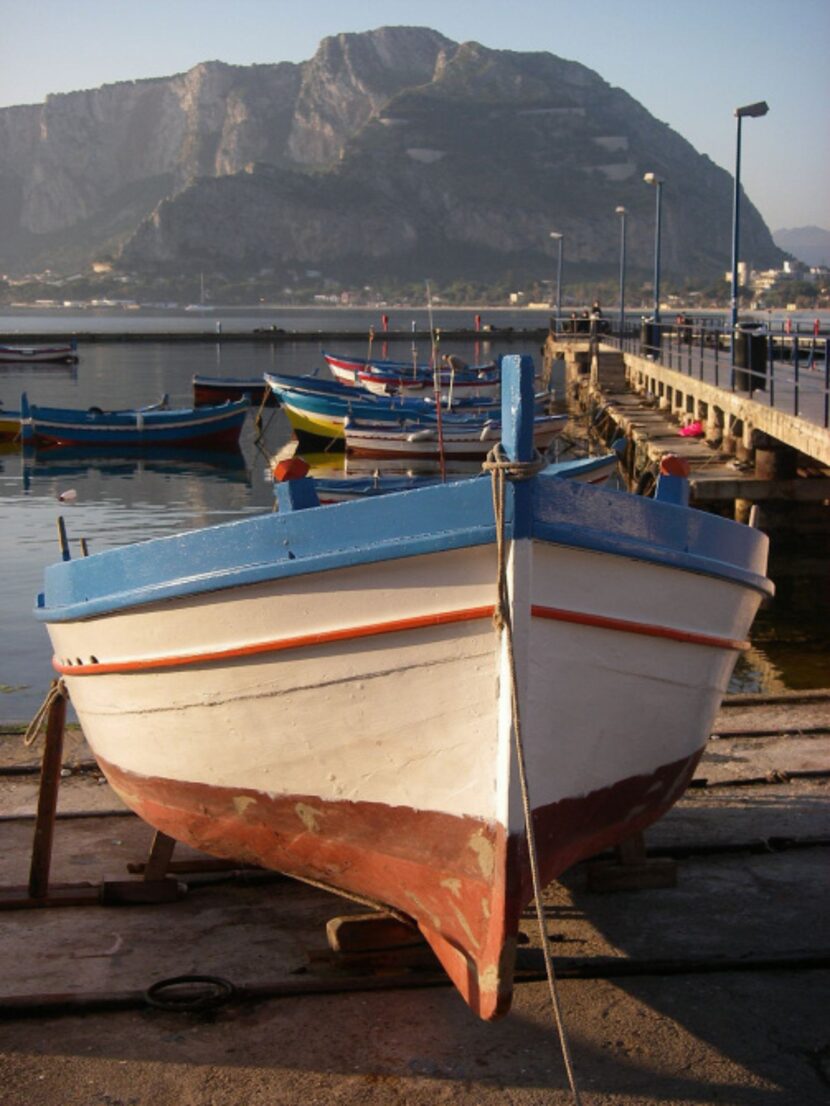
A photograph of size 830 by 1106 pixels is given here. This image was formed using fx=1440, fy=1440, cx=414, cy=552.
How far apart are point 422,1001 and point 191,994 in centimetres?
89

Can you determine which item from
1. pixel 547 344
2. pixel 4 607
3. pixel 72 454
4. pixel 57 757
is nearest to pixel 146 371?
pixel 547 344

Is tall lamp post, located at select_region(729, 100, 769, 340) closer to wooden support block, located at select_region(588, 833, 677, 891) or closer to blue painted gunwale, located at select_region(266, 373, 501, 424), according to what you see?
blue painted gunwale, located at select_region(266, 373, 501, 424)

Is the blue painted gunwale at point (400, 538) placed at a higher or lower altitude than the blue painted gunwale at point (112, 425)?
higher

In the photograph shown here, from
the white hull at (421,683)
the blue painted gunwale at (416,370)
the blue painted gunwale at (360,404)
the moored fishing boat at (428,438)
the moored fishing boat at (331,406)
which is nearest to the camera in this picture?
the white hull at (421,683)

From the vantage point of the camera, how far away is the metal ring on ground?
543cm

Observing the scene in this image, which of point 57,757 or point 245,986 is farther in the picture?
point 57,757

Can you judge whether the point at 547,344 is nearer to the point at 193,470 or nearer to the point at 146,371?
the point at 146,371

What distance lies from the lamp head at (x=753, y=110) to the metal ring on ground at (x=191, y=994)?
22.6m

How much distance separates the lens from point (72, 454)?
37.0 metres

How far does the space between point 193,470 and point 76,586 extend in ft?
91.9

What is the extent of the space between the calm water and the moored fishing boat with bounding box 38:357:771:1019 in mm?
2696

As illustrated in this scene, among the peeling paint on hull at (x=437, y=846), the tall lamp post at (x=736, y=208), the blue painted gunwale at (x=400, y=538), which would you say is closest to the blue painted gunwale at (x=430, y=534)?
the blue painted gunwale at (x=400, y=538)

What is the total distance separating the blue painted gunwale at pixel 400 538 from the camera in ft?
16.8

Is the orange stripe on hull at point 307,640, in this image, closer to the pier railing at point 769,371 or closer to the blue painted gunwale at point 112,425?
the pier railing at point 769,371
